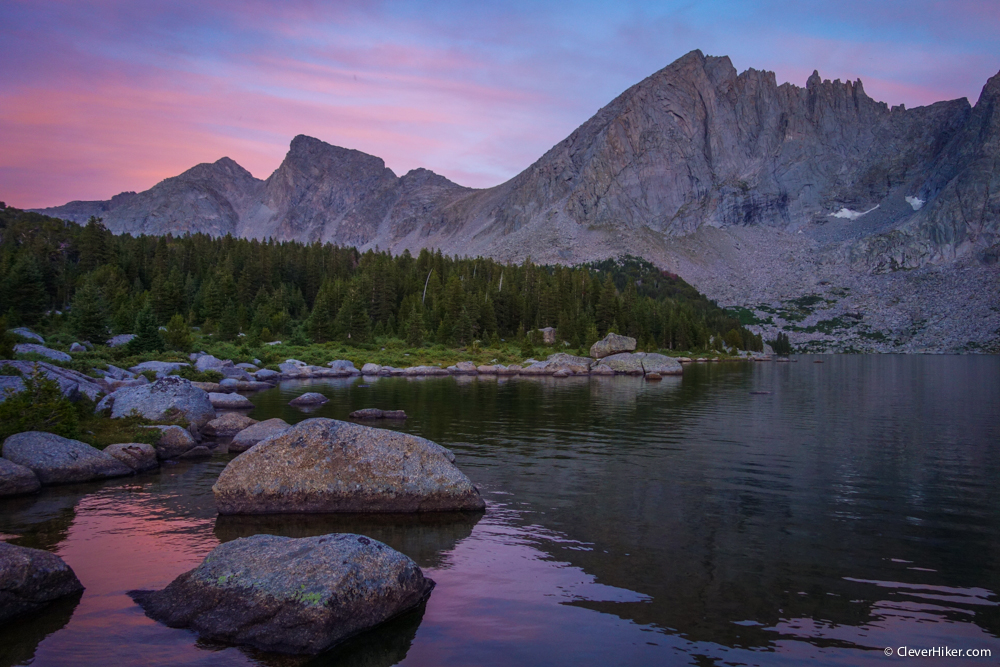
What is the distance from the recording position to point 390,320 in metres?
115

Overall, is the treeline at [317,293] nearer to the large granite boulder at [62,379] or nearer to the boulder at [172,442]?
the large granite boulder at [62,379]

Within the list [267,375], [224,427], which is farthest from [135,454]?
[267,375]

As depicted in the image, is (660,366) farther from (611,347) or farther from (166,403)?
(166,403)

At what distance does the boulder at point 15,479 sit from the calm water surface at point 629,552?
0.50m

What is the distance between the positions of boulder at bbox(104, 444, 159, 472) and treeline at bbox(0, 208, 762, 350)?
60864 mm

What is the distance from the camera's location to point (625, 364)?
271 ft

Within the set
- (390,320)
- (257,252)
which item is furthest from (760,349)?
(257,252)

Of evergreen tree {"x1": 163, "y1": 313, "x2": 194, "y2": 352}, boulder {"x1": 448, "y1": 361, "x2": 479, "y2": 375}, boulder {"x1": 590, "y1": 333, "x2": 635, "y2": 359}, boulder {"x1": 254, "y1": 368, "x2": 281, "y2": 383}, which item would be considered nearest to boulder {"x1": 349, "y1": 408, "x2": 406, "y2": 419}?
boulder {"x1": 254, "y1": 368, "x2": 281, "y2": 383}

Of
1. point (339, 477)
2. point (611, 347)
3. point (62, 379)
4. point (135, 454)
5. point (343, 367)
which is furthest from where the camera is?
point (611, 347)

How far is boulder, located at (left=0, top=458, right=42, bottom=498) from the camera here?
56.4 ft

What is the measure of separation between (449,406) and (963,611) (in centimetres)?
3350

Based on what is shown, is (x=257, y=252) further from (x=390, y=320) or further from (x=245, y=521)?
(x=245, y=521)

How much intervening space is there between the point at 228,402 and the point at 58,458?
18858 mm

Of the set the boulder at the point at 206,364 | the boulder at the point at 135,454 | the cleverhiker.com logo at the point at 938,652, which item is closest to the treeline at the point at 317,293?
the boulder at the point at 206,364
